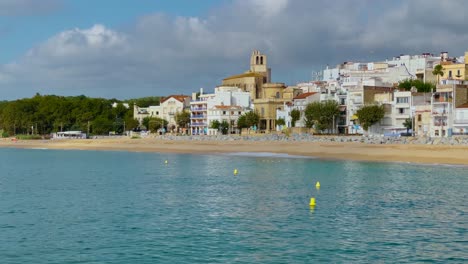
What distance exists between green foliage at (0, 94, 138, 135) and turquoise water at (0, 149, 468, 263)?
94.9 meters

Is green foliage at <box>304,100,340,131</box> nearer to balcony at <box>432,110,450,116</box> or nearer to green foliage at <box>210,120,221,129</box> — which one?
balcony at <box>432,110,450,116</box>

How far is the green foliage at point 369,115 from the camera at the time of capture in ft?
263

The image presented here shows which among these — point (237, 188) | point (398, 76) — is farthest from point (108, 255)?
point (398, 76)

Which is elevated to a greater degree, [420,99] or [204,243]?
[420,99]

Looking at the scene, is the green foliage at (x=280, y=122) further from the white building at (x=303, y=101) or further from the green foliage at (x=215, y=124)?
the green foliage at (x=215, y=124)

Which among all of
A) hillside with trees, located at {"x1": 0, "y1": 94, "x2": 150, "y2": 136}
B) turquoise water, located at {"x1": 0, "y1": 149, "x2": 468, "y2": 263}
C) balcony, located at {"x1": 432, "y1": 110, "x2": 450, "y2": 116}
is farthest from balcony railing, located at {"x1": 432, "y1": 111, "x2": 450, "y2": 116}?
hillside with trees, located at {"x1": 0, "y1": 94, "x2": 150, "y2": 136}

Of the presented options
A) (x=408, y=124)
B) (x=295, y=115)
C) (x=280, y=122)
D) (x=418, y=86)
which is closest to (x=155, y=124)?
(x=280, y=122)

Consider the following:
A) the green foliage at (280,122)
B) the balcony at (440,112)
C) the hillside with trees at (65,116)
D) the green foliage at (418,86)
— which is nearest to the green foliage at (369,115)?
the balcony at (440,112)

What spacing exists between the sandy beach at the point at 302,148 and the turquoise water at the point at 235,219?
1618cm

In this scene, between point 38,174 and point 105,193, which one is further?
point 38,174

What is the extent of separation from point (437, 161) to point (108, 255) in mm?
41982

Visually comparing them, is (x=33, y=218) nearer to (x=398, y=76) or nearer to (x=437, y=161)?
(x=437, y=161)

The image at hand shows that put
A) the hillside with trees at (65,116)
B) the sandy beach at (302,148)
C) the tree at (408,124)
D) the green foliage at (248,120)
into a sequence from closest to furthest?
the sandy beach at (302,148), the tree at (408,124), the green foliage at (248,120), the hillside with trees at (65,116)

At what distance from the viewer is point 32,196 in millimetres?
31141
